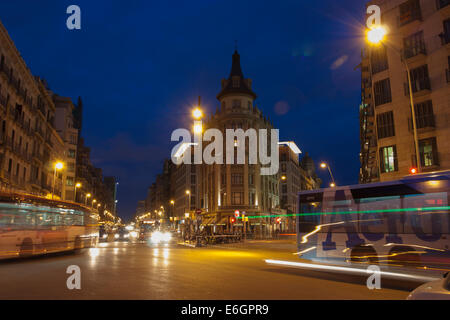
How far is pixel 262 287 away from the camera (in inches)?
389

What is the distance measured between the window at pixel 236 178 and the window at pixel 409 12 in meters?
36.1

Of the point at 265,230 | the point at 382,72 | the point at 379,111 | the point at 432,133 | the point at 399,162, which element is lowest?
the point at 265,230

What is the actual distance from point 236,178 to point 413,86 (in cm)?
3605

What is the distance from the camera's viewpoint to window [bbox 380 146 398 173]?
29297 mm

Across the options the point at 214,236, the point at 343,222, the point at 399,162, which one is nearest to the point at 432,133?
the point at 399,162

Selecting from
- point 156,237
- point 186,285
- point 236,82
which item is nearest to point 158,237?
point 156,237

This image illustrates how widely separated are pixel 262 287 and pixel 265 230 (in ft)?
183

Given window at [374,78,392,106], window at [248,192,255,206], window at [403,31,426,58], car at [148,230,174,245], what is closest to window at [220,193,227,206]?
window at [248,192,255,206]

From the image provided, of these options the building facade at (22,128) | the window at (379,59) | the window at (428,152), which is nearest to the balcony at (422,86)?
the window at (428,152)

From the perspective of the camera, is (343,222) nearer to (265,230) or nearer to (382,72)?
(382,72)

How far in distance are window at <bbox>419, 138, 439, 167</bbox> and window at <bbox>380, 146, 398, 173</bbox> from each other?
8.17 feet

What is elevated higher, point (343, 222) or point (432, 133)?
point (432, 133)
